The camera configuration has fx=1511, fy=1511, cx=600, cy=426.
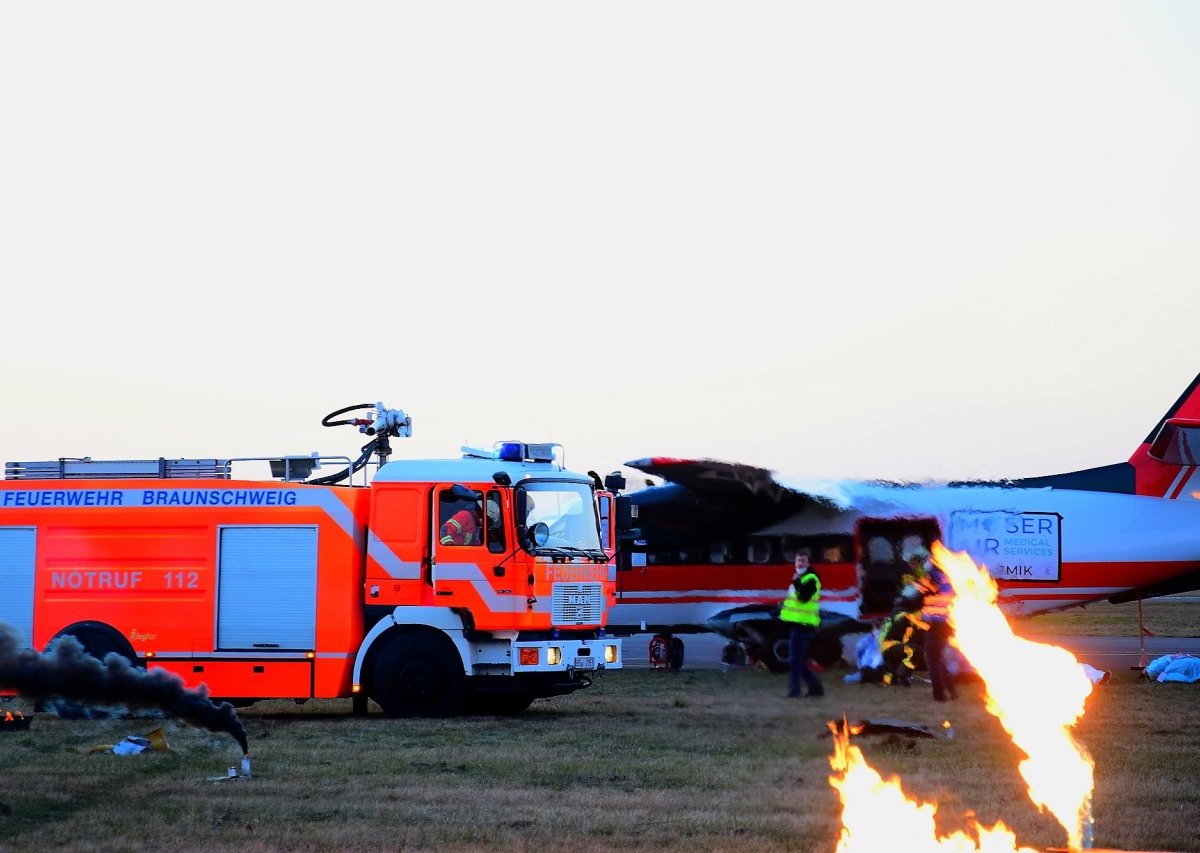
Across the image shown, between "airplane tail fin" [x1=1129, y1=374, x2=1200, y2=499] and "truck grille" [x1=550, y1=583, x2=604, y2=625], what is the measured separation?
11393 mm

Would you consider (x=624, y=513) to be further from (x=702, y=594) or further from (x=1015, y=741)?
(x=1015, y=741)

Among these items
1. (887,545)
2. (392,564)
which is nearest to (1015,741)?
(392,564)

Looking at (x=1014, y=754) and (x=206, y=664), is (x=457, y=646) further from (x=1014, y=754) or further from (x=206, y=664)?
(x=1014, y=754)

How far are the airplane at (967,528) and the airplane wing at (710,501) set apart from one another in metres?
0.04

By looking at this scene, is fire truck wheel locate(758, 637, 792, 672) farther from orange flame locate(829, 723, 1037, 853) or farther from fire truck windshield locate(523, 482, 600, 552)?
fire truck windshield locate(523, 482, 600, 552)

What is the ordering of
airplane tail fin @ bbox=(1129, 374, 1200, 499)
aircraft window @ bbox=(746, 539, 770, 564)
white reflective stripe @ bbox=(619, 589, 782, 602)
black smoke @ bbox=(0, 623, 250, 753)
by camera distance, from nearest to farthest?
black smoke @ bbox=(0, 623, 250, 753)
airplane tail fin @ bbox=(1129, 374, 1200, 499)
white reflective stripe @ bbox=(619, 589, 782, 602)
aircraft window @ bbox=(746, 539, 770, 564)

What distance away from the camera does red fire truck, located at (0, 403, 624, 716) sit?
18797 mm

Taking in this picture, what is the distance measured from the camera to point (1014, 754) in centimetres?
1491

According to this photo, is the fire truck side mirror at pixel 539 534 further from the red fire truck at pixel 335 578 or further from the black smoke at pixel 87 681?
the black smoke at pixel 87 681

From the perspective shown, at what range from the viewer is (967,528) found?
26.5 metres

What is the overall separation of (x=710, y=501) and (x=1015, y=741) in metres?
17.3

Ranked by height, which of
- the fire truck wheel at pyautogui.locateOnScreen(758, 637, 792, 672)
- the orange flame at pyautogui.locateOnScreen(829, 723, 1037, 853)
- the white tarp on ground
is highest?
the fire truck wheel at pyautogui.locateOnScreen(758, 637, 792, 672)

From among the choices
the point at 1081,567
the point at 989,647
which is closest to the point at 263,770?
the point at 989,647

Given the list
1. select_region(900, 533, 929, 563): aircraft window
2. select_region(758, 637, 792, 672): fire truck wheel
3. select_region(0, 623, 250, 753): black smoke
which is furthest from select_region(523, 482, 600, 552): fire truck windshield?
select_region(900, 533, 929, 563): aircraft window
